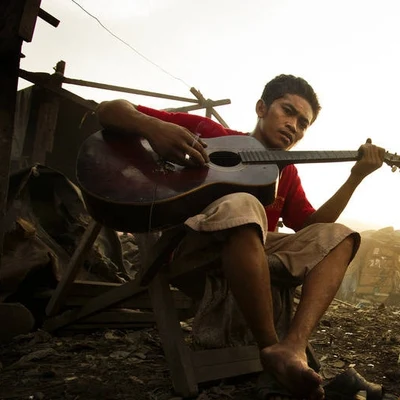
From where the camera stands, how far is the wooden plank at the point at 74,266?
2.81 meters

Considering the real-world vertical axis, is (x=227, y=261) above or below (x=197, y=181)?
below

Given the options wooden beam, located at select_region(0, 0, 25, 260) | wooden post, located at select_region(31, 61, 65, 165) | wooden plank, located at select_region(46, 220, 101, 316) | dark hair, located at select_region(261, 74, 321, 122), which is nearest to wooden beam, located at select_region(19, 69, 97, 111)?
wooden post, located at select_region(31, 61, 65, 165)

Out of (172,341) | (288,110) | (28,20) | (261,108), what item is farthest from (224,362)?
(28,20)

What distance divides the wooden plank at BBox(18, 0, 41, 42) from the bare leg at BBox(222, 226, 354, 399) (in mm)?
1845

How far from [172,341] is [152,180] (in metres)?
0.87

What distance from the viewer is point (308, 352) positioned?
7.69ft

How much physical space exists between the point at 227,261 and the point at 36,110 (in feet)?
20.1

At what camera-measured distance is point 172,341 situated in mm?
2061

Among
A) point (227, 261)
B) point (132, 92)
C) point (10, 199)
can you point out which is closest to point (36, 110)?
point (132, 92)

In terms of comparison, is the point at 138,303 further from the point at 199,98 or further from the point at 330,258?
the point at 199,98

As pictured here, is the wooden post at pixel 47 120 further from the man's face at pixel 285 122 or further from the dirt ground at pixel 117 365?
the man's face at pixel 285 122

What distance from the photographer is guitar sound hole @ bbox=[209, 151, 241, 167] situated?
2.38 metres

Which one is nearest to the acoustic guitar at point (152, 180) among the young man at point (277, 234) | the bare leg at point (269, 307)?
the young man at point (277, 234)

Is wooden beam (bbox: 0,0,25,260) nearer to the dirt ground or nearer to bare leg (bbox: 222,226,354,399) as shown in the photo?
the dirt ground
